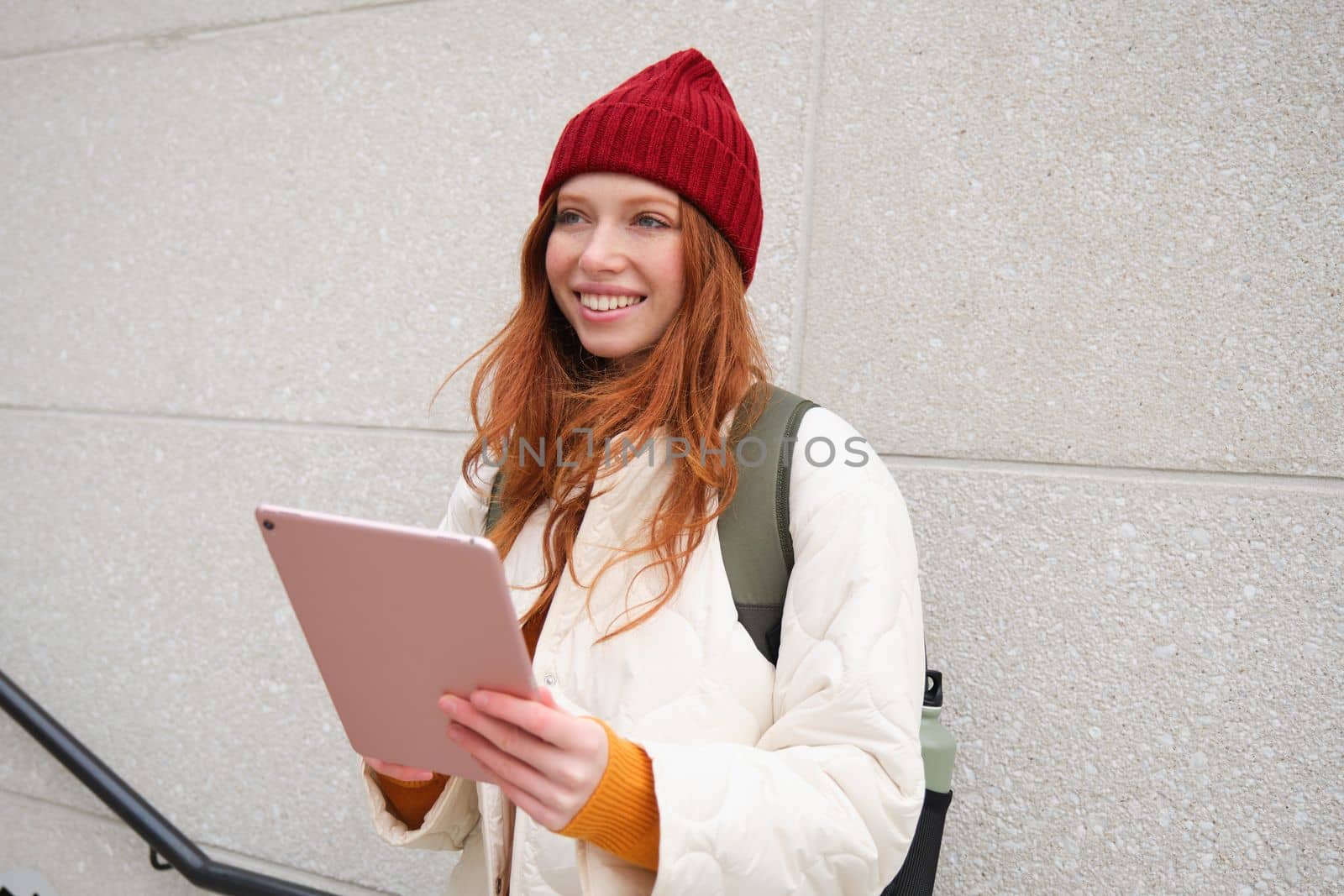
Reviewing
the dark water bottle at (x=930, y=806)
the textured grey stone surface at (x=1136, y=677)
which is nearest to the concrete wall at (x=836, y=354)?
the textured grey stone surface at (x=1136, y=677)

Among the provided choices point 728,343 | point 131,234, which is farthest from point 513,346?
point 131,234

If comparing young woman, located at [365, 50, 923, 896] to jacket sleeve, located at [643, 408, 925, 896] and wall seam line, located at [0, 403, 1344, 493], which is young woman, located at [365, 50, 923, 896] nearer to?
jacket sleeve, located at [643, 408, 925, 896]

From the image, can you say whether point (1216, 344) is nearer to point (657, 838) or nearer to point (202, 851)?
point (657, 838)

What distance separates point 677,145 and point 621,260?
0.18 meters

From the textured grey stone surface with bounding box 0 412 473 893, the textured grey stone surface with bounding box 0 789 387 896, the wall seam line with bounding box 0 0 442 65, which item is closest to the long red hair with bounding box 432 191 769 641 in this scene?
the textured grey stone surface with bounding box 0 412 473 893

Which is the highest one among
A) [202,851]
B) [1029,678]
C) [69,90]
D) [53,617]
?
[69,90]

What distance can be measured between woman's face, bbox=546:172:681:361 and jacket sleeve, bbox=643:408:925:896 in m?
0.33

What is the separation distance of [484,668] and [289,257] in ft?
5.81

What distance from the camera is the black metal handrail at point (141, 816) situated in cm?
225

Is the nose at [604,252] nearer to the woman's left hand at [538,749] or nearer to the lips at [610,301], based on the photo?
the lips at [610,301]

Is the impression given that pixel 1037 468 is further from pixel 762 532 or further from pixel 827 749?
pixel 827 749

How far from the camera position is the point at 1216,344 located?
5.08 feet

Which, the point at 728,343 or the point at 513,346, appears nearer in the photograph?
the point at 728,343

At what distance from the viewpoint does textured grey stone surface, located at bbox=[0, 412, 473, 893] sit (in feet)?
7.33
